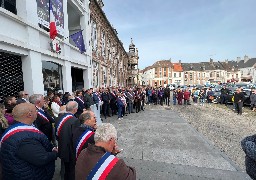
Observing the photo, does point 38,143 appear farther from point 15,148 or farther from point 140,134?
point 140,134

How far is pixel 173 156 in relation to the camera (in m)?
6.05

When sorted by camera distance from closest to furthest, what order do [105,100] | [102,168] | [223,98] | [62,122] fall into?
[102,168] → [62,122] → [105,100] → [223,98]

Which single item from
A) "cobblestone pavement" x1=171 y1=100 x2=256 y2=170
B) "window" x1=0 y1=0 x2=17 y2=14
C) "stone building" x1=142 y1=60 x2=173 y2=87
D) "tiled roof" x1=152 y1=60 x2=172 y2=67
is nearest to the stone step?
"cobblestone pavement" x1=171 y1=100 x2=256 y2=170

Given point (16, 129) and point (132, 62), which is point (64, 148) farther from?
point (132, 62)

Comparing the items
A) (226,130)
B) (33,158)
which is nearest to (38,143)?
(33,158)

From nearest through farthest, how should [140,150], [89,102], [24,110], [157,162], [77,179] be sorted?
1. [77,179]
2. [24,110]
3. [157,162]
4. [140,150]
5. [89,102]

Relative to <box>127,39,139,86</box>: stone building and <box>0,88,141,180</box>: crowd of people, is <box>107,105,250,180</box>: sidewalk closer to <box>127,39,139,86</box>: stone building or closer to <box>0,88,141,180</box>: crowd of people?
<box>0,88,141,180</box>: crowd of people

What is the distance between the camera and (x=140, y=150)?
6559mm

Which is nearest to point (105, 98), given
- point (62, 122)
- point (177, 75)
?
point (62, 122)

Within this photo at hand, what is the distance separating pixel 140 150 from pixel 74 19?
12.8 metres

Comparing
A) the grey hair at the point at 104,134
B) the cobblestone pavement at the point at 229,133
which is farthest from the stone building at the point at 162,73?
the grey hair at the point at 104,134

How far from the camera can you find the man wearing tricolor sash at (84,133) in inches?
122

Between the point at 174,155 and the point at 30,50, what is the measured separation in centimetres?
639

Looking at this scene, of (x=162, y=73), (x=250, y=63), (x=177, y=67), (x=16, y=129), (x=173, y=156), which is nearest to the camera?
(x=16, y=129)
